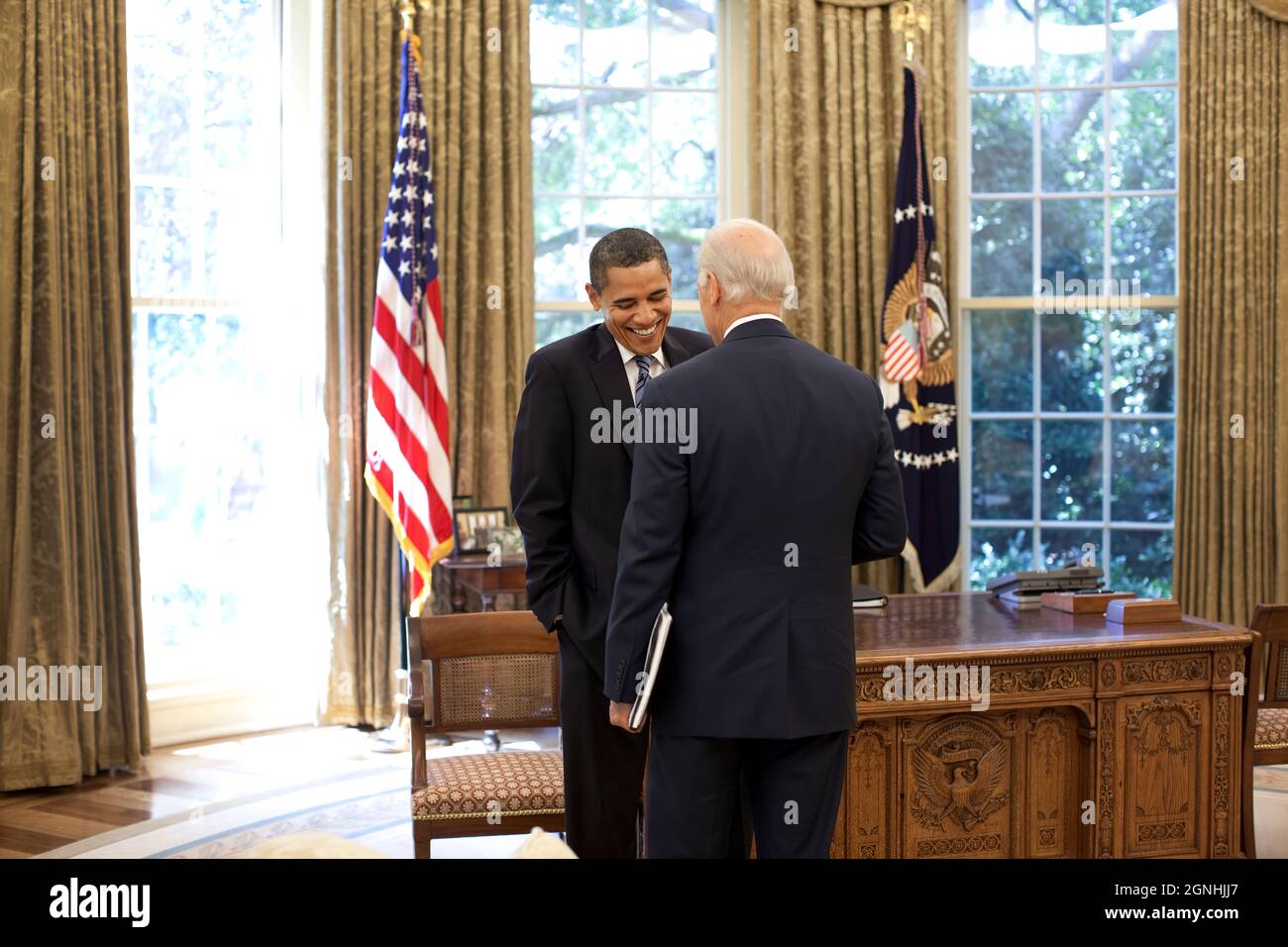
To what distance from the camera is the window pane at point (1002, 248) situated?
6.66 m

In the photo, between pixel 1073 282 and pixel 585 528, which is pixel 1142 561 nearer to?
pixel 1073 282

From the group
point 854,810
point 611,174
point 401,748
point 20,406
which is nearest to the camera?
point 854,810

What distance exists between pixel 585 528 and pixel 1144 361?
190 inches

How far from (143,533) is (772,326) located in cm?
446

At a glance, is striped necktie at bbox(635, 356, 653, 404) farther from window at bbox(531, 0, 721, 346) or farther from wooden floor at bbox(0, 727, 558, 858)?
window at bbox(531, 0, 721, 346)

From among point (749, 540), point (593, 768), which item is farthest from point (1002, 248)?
point (749, 540)

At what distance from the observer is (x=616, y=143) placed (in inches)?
259

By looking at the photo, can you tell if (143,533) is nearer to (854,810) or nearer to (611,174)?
(611,174)

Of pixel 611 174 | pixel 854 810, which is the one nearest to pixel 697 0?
pixel 611 174

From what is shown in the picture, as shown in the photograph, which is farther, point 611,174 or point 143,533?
point 611,174

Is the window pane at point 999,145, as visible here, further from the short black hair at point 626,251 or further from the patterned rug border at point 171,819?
the short black hair at point 626,251

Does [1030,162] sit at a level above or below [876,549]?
above

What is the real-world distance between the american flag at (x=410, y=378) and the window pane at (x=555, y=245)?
82 cm

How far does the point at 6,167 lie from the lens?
499cm
